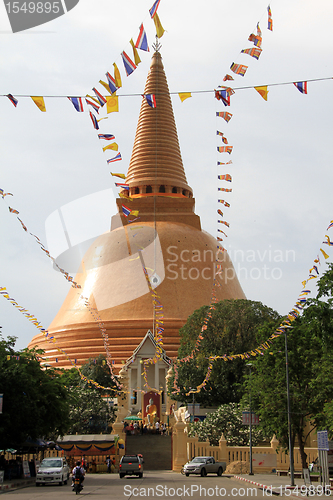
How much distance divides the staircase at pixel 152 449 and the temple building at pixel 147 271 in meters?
6.81

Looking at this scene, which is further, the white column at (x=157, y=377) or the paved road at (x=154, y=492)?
the white column at (x=157, y=377)

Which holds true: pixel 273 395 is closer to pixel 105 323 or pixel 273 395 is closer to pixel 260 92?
pixel 260 92

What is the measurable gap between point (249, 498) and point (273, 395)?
10.9 meters

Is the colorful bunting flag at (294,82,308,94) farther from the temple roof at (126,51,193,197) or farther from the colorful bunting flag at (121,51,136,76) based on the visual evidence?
the temple roof at (126,51,193,197)

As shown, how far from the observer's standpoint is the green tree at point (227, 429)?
3153cm

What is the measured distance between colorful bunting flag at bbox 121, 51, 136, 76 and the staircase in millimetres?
22662

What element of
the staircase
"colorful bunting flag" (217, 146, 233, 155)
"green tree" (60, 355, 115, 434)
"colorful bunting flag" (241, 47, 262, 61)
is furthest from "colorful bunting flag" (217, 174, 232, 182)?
the staircase

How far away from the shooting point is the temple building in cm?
4438

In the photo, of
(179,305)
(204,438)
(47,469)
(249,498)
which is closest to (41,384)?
(47,469)

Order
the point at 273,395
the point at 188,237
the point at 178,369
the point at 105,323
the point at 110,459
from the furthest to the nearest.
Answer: the point at 188,237 → the point at 105,323 → the point at 178,369 → the point at 110,459 → the point at 273,395

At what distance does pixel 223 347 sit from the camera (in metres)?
37.2

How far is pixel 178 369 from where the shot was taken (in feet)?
123

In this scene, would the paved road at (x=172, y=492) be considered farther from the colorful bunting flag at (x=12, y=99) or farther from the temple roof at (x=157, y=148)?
the temple roof at (x=157, y=148)

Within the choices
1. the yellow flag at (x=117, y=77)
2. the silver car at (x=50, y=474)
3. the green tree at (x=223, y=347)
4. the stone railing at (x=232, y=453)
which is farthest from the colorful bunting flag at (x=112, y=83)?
the green tree at (x=223, y=347)
